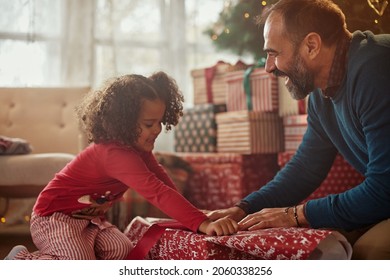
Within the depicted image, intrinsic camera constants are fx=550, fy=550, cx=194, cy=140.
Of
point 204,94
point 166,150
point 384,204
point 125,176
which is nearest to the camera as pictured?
point 384,204

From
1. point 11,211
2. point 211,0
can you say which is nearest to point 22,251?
point 11,211

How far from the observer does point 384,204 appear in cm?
94

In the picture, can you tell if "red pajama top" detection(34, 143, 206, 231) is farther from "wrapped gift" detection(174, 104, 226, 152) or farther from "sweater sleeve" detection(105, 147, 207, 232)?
"wrapped gift" detection(174, 104, 226, 152)

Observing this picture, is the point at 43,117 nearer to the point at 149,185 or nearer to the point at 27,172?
the point at 27,172

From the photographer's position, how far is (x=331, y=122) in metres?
1.08

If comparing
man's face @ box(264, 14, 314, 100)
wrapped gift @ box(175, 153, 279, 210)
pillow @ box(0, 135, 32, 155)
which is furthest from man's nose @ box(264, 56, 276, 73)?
pillow @ box(0, 135, 32, 155)

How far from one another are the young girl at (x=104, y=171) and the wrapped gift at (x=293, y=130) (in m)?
0.28

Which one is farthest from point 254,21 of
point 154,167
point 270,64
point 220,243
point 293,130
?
point 220,243

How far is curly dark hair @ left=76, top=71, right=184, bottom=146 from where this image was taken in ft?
3.56

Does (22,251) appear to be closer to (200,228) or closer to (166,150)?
(200,228)

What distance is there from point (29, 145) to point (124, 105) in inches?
13.2

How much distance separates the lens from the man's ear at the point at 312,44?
1.01 meters

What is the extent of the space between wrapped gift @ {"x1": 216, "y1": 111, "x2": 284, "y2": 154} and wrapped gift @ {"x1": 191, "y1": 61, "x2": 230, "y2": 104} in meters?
0.23

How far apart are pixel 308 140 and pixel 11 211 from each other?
0.68 metres
